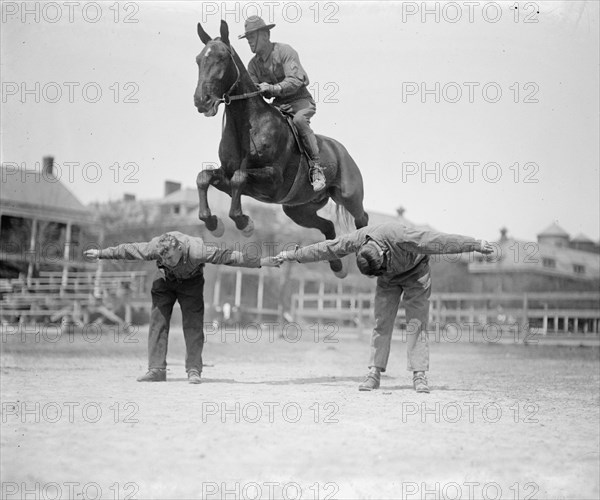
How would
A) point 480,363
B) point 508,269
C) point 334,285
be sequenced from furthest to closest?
point 334,285 < point 508,269 < point 480,363

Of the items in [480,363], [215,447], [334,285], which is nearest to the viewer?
[215,447]

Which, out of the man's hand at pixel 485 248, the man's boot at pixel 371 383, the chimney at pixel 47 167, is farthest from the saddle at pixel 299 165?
the chimney at pixel 47 167

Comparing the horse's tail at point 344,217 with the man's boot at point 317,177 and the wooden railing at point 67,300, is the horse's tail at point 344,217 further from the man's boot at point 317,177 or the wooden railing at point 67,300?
the wooden railing at point 67,300

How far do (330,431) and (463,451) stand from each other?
3.41 feet

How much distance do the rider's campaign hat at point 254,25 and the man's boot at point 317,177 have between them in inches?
66.2

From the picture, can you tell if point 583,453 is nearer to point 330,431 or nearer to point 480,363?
point 330,431

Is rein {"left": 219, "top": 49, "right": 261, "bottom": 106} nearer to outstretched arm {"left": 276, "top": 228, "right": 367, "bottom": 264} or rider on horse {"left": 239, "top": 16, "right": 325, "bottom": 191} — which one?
rider on horse {"left": 239, "top": 16, "right": 325, "bottom": 191}

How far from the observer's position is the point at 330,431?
19.5 feet

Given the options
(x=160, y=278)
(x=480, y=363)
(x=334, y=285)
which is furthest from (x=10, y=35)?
(x=334, y=285)

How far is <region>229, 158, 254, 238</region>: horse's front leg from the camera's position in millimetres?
8812

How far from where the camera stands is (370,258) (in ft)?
25.7

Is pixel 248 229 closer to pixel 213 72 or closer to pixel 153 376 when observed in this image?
pixel 213 72

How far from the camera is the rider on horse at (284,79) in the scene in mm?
9244

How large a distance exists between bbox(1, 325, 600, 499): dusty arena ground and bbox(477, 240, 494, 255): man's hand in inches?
57.6
